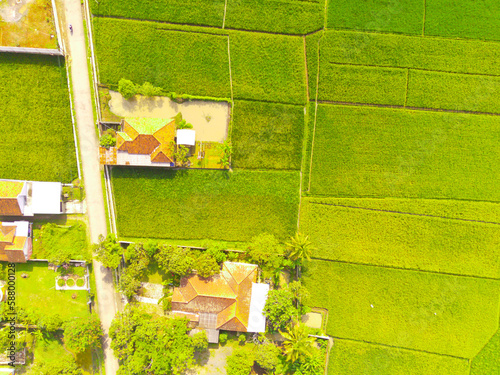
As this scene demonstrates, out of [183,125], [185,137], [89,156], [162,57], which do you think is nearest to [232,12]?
[162,57]

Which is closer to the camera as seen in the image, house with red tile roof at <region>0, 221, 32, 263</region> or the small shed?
house with red tile roof at <region>0, 221, 32, 263</region>

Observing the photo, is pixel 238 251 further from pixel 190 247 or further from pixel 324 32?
pixel 324 32

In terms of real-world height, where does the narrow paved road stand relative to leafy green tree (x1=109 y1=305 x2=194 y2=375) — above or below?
above

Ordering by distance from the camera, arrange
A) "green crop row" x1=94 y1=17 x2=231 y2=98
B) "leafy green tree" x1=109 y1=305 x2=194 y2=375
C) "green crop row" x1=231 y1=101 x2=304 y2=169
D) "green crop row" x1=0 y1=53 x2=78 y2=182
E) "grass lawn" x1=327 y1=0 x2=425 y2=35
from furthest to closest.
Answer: "green crop row" x1=231 y1=101 x2=304 y2=169
"grass lawn" x1=327 y1=0 x2=425 y2=35
"green crop row" x1=94 y1=17 x2=231 y2=98
"green crop row" x1=0 y1=53 x2=78 y2=182
"leafy green tree" x1=109 y1=305 x2=194 y2=375

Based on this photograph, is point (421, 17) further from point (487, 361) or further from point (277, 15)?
point (487, 361)

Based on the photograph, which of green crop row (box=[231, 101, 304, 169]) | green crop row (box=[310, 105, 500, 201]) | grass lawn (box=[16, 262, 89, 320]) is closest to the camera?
grass lawn (box=[16, 262, 89, 320])

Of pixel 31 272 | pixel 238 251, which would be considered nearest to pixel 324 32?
pixel 238 251

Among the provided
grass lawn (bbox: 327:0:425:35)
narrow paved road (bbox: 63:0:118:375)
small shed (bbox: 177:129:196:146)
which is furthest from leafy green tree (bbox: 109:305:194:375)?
grass lawn (bbox: 327:0:425:35)

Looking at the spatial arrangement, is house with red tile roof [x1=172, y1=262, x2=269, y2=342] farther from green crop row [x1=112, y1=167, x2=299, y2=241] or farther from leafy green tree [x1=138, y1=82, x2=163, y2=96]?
leafy green tree [x1=138, y1=82, x2=163, y2=96]
